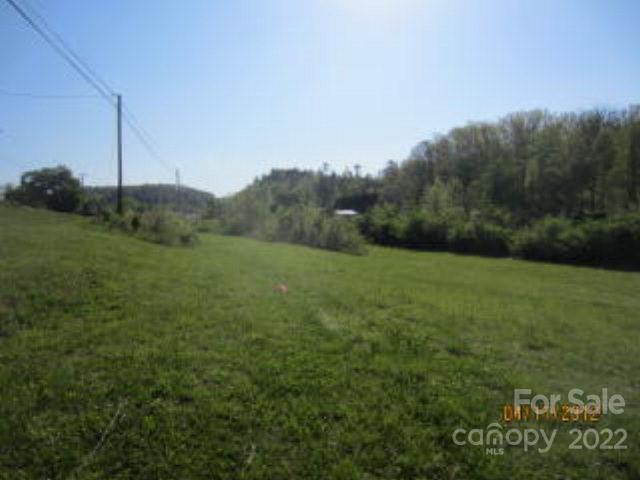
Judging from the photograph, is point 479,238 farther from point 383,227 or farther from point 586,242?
point 383,227

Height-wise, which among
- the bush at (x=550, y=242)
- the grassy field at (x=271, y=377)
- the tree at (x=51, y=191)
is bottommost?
the grassy field at (x=271, y=377)

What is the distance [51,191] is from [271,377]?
56.2m

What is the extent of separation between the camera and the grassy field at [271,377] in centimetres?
269

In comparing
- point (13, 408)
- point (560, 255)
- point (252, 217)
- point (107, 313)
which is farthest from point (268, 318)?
point (252, 217)

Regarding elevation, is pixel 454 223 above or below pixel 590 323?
above

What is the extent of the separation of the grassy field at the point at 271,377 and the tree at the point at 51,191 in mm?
48658

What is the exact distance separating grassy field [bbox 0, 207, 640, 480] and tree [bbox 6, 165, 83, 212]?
48658mm

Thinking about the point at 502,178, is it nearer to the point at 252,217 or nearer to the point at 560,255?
the point at 560,255

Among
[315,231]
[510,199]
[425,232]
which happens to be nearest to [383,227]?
[425,232]

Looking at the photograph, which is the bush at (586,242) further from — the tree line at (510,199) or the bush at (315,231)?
the bush at (315,231)

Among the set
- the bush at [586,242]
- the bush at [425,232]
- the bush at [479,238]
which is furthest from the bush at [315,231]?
the bush at [586,242]

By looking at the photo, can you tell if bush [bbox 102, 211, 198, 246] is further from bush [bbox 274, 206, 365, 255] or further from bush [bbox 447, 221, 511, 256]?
bush [bbox 447, 221, 511, 256]

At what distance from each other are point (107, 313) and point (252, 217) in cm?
2401

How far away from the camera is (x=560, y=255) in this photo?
22.7 meters
